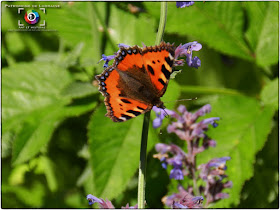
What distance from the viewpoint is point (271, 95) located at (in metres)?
2.32

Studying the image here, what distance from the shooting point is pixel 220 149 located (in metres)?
2.09

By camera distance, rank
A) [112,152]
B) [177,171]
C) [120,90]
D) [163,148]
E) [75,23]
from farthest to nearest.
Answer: [75,23] < [112,152] < [163,148] < [177,171] < [120,90]

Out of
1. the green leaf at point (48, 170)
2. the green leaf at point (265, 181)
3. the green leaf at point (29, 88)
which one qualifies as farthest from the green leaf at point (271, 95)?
the green leaf at point (48, 170)

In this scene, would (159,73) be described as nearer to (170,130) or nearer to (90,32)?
(170,130)

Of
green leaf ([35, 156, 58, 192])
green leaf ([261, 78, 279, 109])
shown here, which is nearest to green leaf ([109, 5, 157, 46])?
green leaf ([261, 78, 279, 109])

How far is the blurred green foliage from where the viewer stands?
80.7 inches

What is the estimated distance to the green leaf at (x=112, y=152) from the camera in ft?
6.41

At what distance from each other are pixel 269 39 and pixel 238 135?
751 mm

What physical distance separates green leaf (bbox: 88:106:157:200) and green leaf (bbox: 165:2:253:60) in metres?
0.76

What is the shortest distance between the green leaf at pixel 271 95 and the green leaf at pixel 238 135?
0.24 ft

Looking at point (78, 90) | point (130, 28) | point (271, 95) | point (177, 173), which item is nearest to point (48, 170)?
point (78, 90)

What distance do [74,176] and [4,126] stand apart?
765mm

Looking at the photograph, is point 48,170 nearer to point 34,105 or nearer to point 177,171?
point 34,105

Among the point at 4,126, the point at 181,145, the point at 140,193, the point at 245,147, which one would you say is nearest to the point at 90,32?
the point at 4,126
